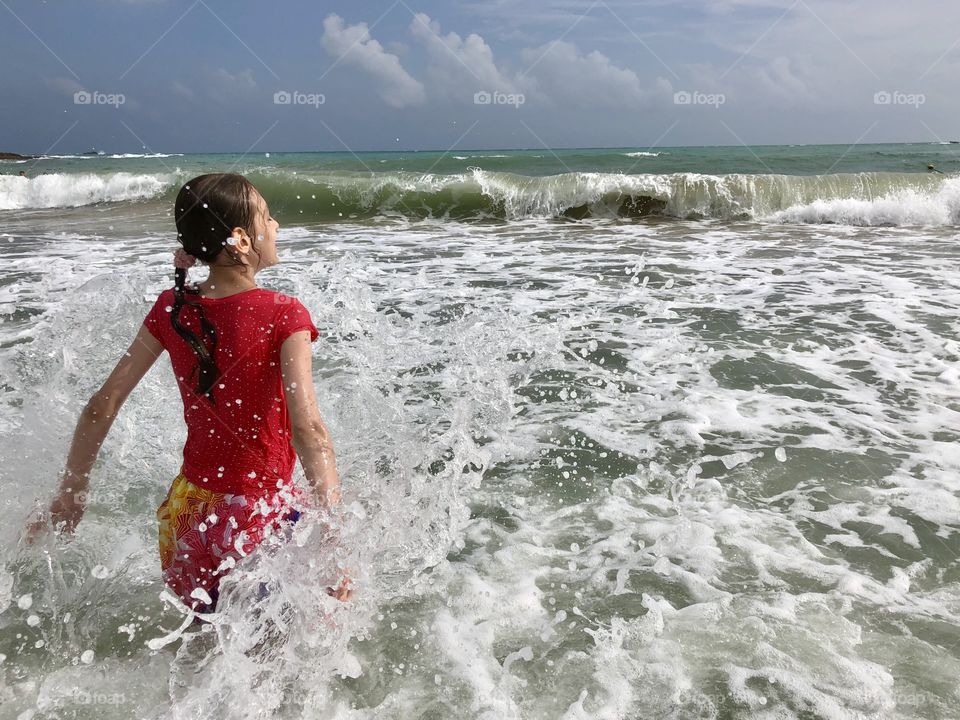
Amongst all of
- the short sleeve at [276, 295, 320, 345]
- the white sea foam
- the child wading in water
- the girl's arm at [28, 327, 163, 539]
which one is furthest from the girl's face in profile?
the white sea foam

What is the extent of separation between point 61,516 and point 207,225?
1.18m

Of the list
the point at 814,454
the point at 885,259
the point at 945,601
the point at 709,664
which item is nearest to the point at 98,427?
the point at 709,664

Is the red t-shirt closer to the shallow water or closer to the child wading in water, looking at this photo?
the child wading in water

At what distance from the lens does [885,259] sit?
910 centimetres

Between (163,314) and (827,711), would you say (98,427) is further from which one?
(827,711)

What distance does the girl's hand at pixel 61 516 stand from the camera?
2201 mm

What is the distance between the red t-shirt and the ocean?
0.80 ft

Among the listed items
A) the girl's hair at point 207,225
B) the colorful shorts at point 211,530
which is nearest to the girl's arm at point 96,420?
the girl's hair at point 207,225

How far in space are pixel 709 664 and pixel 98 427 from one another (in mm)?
1959

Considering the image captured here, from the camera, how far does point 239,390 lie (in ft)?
6.30

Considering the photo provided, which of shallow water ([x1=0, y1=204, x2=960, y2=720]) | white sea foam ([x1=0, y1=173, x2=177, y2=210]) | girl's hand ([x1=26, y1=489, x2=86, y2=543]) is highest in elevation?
white sea foam ([x1=0, y1=173, x2=177, y2=210])

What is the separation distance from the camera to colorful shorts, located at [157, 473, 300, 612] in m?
1.96

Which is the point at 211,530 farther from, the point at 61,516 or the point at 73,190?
the point at 73,190

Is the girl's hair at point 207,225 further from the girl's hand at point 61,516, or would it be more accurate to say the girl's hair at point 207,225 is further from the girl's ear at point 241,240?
the girl's hand at point 61,516
